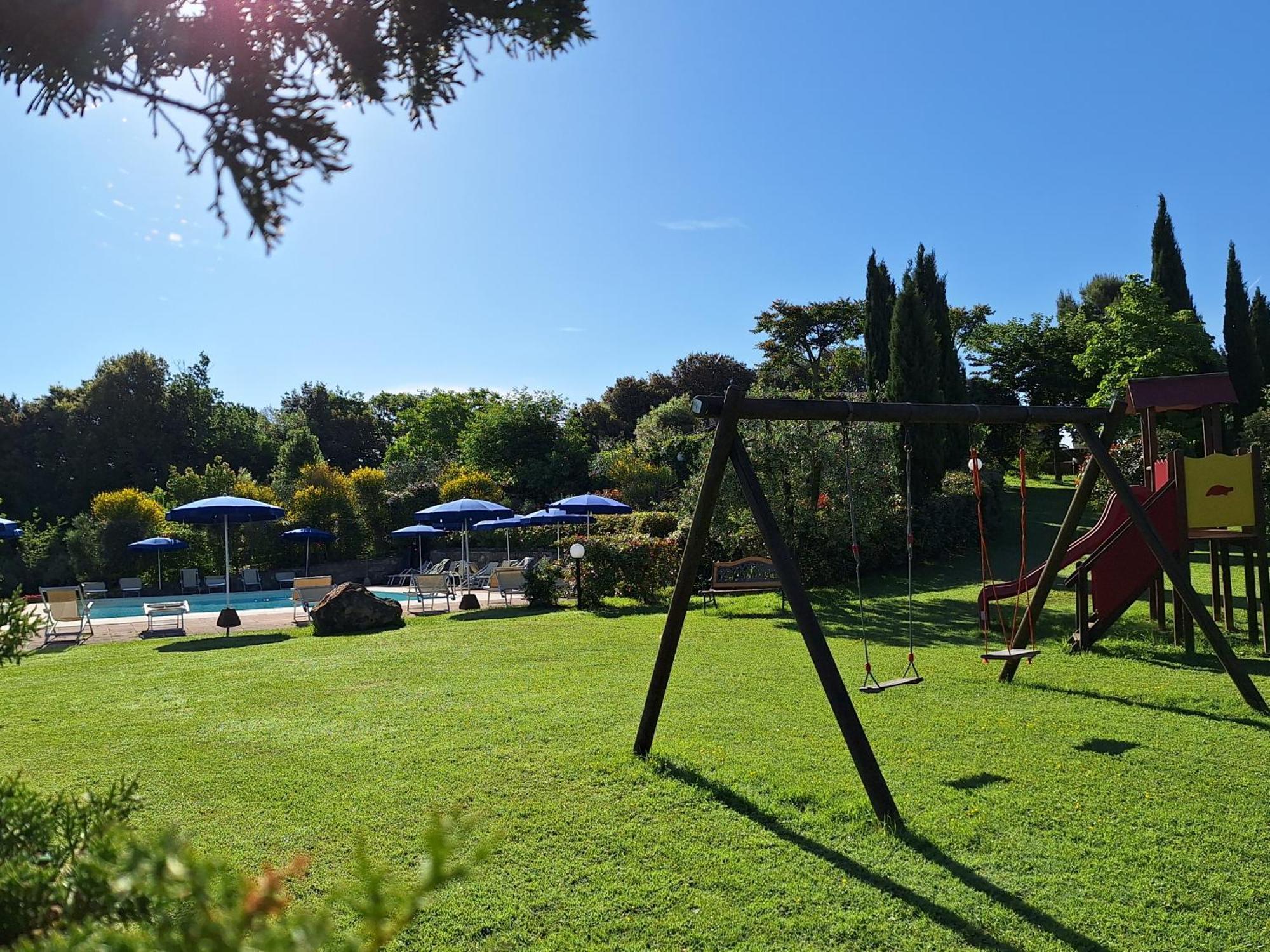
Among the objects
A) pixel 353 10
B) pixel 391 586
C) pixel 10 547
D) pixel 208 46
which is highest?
pixel 353 10

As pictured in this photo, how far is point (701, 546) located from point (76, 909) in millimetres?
4777

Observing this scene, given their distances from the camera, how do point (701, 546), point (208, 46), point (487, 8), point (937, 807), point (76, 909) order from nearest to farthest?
point (76, 909) → point (208, 46) → point (487, 8) → point (937, 807) → point (701, 546)

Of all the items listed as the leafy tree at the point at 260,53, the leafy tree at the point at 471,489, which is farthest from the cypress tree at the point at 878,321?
the leafy tree at the point at 260,53

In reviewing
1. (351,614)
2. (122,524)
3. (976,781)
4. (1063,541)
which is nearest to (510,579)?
(351,614)

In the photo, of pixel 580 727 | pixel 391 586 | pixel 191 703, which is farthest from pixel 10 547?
pixel 580 727

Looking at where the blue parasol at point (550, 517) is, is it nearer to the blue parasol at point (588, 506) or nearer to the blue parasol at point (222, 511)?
the blue parasol at point (588, 506)

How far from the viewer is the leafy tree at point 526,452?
32.7m

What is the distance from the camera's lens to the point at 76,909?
137cm

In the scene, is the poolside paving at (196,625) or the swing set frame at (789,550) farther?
the poolside paving at (196,625)

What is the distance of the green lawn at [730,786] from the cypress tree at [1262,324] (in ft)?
93.9

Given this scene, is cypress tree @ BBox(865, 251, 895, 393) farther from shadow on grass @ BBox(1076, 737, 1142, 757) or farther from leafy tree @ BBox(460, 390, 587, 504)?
shadow on grass @ BBox(1076, 737, 1142, 757)

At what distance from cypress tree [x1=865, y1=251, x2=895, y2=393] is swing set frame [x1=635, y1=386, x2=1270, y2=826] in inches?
774

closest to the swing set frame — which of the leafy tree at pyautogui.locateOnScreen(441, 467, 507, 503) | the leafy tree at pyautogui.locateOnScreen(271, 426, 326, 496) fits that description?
the leafy tree at pyautogui.locateOnScreen(441, 467, 507, 503)

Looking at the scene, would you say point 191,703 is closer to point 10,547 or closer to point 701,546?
point 701,546
